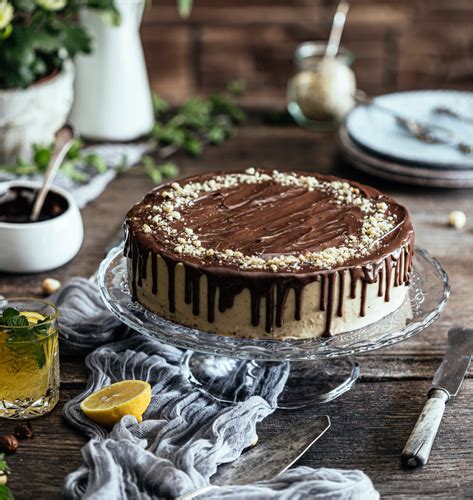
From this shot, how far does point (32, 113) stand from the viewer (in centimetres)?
249

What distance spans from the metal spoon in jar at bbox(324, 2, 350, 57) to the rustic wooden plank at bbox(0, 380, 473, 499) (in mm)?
1612

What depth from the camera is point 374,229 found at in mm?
1675

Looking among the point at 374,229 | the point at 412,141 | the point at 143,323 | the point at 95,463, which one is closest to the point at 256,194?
the point at 374,229

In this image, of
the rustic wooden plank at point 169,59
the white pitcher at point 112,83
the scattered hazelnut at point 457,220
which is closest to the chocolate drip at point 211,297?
the scattered hazelnut at point 457,220

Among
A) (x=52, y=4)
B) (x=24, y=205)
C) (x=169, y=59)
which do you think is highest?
(x=52, y=4)

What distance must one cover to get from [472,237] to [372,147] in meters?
0.43

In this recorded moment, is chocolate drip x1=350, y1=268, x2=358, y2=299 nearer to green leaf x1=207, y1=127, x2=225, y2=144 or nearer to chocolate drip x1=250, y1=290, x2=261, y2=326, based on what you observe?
chocolate drip x1=250, y1=290, x2=261, y2=326

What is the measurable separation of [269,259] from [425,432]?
0.39 metres

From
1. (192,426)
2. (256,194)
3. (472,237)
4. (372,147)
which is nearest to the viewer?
(192,426)

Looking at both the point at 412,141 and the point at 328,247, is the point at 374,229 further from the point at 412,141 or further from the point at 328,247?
the point at 412,141

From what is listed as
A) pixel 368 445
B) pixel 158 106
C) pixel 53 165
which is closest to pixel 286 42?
pixel 158 106

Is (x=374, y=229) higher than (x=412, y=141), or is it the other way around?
(x=374, y=229)

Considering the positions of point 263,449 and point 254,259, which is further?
point 254,259

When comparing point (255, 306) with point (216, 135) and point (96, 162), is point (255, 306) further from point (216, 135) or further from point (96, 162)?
point (216, 135)
